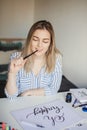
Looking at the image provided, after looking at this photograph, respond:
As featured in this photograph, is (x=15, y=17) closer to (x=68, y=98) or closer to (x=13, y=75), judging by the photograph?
(x=13, y=75)

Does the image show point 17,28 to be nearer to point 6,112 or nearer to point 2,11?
point 2,11

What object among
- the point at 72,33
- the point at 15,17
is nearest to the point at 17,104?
the point at 72,33

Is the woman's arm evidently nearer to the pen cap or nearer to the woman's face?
the woman's face

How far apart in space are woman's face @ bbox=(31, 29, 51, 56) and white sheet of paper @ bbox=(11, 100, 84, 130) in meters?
0.35

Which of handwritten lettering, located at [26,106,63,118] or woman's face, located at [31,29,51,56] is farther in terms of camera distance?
woman's face, located at [31,29,51,56]

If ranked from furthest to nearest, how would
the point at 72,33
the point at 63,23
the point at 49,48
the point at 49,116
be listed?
the point at 63,23, the point at 72,33, the point at 49,48, the point at 49,116

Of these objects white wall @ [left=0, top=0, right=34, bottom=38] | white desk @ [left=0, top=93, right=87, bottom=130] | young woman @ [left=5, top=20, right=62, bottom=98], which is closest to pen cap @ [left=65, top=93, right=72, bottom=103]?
white desk @ [left=0, top=93, right=87, bottom=130]

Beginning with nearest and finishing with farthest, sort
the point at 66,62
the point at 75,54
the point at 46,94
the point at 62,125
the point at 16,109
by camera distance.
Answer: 1. the point at 62,125
2. the point at 16,109
3. the point at 46,94
4. the point at 75,54
5. the point at 66,62

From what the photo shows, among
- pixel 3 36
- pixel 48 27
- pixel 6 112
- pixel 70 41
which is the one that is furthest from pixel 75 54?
pixel 6 112

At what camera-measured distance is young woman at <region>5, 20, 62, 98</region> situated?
1377 millimetres

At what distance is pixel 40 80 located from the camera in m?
1.49

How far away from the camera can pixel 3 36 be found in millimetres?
3125

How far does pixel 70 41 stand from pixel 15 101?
1394 mm

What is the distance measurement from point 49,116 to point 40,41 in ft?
1.63
